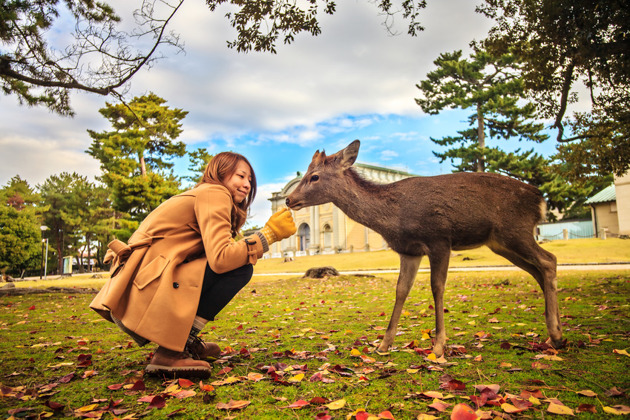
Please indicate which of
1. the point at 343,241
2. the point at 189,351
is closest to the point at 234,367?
the point at 189,351

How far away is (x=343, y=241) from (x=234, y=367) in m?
52.9

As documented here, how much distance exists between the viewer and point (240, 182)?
3.33 meters

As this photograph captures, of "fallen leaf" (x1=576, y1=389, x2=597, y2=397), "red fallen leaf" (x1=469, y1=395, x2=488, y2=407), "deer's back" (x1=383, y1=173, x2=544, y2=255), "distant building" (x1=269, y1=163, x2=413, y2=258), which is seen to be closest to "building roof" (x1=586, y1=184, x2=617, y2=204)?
Answer: "distant building" (x1=269, y1=163, x2=413, y2=258)

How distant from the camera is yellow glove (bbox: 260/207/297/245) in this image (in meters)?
3.13

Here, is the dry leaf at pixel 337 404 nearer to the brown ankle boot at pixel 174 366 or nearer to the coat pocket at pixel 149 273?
the brown ankle boot at pixel 174 366

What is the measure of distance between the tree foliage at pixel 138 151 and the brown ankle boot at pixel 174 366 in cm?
2561

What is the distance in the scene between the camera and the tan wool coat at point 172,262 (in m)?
2.74

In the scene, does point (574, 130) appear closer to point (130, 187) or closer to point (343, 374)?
point (343, 374)

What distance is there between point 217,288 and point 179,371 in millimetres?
655

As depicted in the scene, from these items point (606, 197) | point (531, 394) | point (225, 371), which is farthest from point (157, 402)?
point (606, 197)

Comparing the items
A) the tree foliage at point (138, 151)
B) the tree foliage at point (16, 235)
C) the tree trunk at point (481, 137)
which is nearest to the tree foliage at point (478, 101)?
the tree trunk at point (481, 137)

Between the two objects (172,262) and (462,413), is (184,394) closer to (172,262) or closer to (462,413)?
(172,262)

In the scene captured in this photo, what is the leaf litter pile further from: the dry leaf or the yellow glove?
the yellow glove

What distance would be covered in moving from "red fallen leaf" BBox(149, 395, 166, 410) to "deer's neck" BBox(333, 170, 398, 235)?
246 cm
